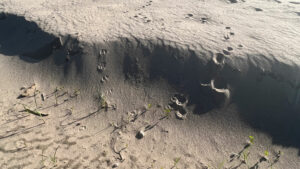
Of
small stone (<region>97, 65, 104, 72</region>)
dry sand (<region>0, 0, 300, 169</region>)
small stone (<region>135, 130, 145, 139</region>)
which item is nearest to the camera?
dry sand (<region>0, 0, 300, 169</region>)

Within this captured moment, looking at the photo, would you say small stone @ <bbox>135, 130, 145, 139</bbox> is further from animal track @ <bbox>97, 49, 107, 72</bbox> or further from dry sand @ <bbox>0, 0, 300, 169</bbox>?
animal track @ <bbox>97, 49, 107, 72</bbox>

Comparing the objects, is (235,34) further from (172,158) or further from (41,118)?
(41,118)

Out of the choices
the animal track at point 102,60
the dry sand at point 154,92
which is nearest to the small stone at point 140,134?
the dry sand at point 154,92

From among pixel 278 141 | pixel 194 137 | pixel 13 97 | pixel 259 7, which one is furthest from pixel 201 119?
pixel 259 7

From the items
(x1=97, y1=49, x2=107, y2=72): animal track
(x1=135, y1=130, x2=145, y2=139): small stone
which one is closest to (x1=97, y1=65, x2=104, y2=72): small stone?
(x1=97, y1=49, x2=107, y2=72): animal track

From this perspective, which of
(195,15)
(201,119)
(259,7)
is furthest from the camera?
(259,7)

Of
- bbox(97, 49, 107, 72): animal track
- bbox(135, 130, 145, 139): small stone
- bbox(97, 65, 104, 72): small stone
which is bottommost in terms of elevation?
bbox(135, 130, 145, 139): small stone

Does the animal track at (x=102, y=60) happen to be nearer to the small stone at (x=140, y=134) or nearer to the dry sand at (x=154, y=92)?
the dry sand at (x=154, y=92)

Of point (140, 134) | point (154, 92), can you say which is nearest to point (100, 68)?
point (154, 92)
